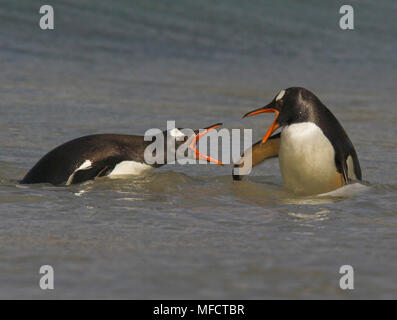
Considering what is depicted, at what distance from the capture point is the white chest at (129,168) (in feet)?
20.3

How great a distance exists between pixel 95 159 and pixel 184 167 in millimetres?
1129

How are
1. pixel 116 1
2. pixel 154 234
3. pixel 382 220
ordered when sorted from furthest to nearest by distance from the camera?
pixel 116 1 < pixel 382 220 < pixel 154 234

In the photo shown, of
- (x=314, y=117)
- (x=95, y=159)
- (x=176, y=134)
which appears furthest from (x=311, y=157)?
(x=95, y=159)

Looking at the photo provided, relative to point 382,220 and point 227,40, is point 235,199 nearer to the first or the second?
point 382,220

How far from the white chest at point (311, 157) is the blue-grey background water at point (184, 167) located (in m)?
0.20

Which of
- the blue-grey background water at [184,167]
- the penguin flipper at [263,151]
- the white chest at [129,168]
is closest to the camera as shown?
the blue-grey background water at [184,167]

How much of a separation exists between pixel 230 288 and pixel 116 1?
1534 centimetres

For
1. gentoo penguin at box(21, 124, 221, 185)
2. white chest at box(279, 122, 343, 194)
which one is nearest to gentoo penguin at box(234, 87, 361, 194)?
white chest at box(279, 122, 343, 194)

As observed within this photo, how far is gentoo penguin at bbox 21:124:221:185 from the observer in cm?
594

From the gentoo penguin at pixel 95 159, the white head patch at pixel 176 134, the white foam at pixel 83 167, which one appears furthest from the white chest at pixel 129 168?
the white head patch at pixel 176 134

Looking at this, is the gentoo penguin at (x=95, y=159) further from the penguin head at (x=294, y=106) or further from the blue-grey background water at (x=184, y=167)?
the penguin head at (x=294, y=106)

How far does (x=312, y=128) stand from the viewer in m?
5.93
